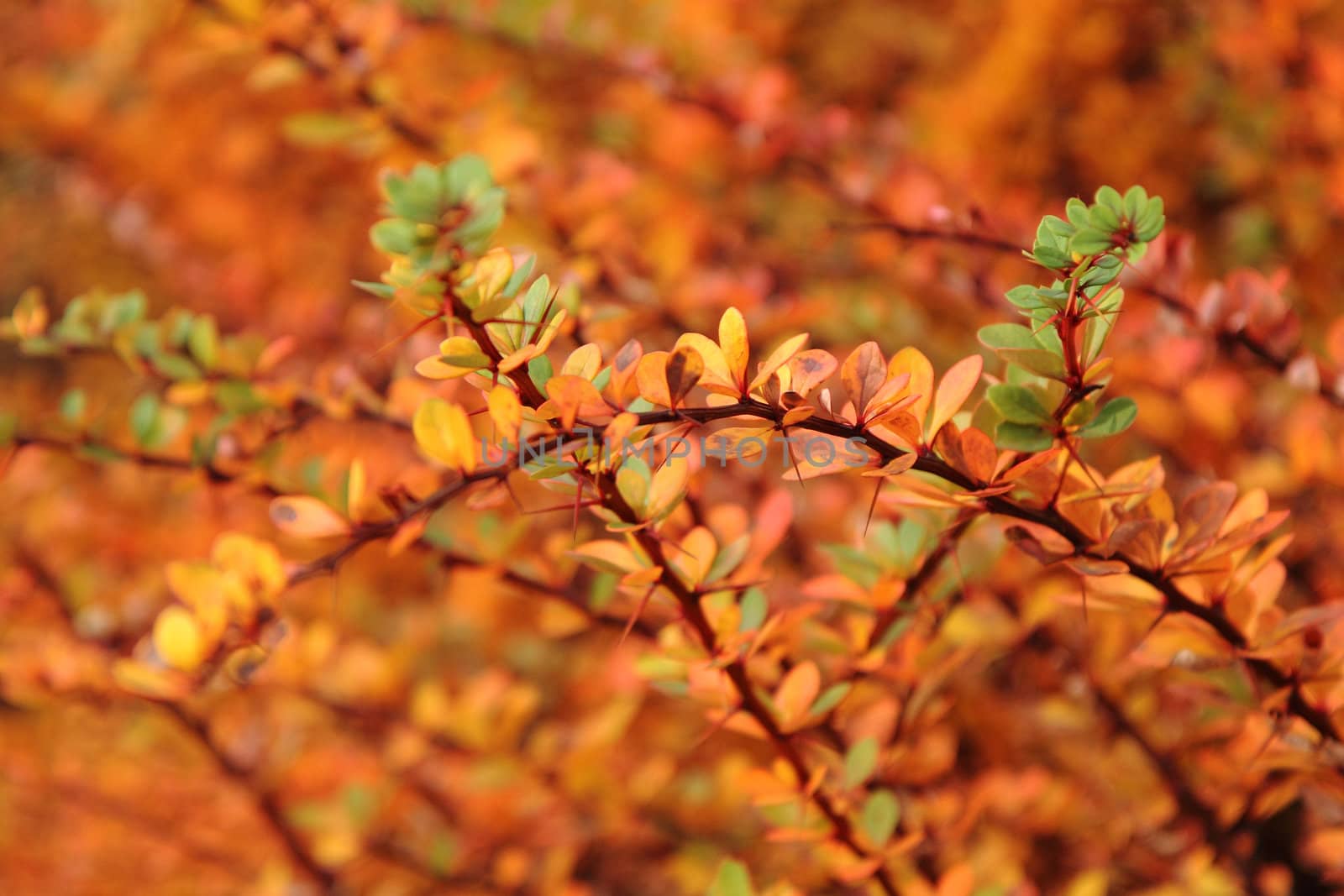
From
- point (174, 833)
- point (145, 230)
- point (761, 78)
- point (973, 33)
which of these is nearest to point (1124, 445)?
point (761, 78)

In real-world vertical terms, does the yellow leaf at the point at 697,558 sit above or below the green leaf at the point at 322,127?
below

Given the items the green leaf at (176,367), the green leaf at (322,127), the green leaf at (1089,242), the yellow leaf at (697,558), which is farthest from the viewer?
the green leaf at (322,127)

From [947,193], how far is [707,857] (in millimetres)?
658

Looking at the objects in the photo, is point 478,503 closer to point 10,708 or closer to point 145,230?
point 145,230

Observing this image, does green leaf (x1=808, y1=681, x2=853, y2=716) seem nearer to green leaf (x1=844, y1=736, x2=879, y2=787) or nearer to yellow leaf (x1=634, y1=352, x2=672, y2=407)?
green leaf (x1=844, y1=736, x2=879, y2=787)

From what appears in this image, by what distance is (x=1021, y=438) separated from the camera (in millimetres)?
384

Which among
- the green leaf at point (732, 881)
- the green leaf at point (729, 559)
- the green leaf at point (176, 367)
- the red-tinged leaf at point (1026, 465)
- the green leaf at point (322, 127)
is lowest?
the green leaf at point (732, 881)

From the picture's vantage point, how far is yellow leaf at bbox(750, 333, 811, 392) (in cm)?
37

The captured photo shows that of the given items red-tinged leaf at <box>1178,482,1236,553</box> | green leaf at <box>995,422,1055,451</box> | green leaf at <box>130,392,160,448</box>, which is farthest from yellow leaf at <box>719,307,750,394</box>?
green leaf at <box>130,392,160,448</box>

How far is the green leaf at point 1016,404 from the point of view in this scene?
15.0 inches

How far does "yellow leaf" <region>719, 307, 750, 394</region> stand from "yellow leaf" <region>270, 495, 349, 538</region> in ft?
0.72

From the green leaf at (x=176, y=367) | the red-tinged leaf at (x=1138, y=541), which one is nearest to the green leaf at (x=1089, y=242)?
the red-tinged leaf at (x=1138, y=541)

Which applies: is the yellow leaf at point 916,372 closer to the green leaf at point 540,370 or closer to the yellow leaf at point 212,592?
the green leaf at point 540,370

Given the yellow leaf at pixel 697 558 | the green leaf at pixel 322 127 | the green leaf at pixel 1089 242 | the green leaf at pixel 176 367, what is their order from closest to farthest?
the green leaf at pixel 1089 242
the yellow leaf at pixel 697 558
the green leaf at pixel 176 367
the green leaf at pixel 322 127
